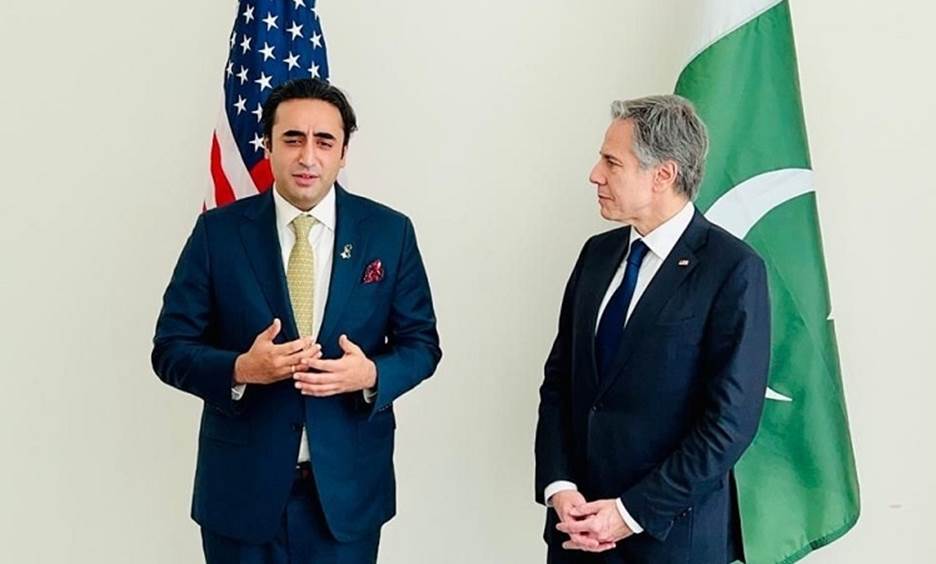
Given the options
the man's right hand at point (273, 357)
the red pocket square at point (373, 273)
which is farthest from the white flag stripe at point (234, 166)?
the man's right hand at point (273, 357)

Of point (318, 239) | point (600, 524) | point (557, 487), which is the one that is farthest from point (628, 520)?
point (318, 239)

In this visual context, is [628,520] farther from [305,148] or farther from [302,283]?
[305,148]

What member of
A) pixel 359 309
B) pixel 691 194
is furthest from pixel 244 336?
pixel 691 194

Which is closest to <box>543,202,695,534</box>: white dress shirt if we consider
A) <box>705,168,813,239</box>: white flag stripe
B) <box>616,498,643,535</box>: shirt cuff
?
<box>616,498,643,535</box>: shirt cuff

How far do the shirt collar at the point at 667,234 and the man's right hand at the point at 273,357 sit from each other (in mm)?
650

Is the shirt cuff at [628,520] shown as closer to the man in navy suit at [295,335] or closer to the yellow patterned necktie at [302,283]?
the man in navy suit at [295,335]

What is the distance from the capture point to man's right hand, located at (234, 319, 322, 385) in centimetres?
174

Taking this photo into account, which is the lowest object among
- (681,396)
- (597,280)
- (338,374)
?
(681,396)

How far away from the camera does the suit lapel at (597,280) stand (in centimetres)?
184

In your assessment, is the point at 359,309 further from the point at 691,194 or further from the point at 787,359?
the point at 787,359

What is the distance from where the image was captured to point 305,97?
1941mm

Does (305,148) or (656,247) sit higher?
(305,148)

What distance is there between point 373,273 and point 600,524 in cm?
65

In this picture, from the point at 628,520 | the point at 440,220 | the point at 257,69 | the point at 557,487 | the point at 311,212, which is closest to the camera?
the point at 628,520
